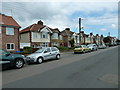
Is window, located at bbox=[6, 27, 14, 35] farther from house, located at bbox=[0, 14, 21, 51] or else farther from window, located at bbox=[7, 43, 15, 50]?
window, located at bbox=[7, 43, 15, 50]

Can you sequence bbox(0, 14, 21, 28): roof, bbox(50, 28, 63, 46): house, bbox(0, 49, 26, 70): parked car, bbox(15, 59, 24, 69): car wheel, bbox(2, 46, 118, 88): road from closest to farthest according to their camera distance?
bbox(2, 46, 118, 88): road
bbox(0, 49, 26, 70): parked car
bbox(15, 59, 24, 69): car wheel
bbox(0, 14, 21, 28): roof
bbox(50, 28, 63, 46): house

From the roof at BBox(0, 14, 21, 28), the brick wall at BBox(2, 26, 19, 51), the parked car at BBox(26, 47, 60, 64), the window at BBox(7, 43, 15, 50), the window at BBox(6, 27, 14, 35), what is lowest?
the parked car at BBox(26, 47, 60, 64)

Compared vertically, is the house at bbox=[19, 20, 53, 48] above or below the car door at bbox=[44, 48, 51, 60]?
above

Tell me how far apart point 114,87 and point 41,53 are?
7.86 meters

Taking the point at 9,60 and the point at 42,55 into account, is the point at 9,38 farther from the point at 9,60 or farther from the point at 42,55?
the point at 9,60

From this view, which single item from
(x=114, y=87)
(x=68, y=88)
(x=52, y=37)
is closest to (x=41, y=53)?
(x=68, y=88)

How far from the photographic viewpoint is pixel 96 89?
3.91 meters

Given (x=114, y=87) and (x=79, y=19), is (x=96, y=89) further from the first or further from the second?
(x=79, y=19)

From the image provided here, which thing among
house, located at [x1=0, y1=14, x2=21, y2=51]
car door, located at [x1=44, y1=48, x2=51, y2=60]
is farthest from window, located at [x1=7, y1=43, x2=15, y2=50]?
car door, located at [x1=44, y1=48, x2=51, y2=60]

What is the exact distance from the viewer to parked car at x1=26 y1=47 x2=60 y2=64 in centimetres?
1011

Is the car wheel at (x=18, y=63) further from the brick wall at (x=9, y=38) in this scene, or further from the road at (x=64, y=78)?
the brick wall at (x=9, y=38)

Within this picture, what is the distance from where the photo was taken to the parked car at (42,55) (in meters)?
10.1

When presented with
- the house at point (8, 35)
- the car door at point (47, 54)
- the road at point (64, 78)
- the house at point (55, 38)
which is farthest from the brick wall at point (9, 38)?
the road at point (64, 78)

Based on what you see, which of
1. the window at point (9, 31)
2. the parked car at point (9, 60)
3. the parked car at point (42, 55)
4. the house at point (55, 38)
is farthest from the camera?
the house at point (55, 38)
